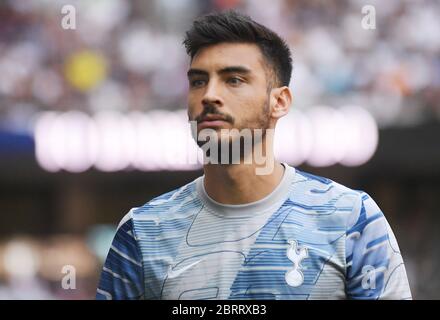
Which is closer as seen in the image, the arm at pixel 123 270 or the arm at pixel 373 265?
the arm at pixel 373 265

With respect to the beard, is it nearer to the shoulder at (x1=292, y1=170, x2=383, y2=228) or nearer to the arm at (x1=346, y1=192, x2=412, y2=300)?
the shoulder at (x1=292, y1=170, x2=383, y2=228)

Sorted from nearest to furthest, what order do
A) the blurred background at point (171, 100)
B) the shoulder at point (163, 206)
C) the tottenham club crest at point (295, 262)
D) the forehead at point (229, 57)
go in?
the tottenham club crest at point (295, 262), the forehead at point (229, 57), the shoulder at point (163, 206), the blurred background at point (171, 100)

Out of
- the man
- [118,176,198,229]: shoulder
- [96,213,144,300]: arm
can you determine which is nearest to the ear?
the man

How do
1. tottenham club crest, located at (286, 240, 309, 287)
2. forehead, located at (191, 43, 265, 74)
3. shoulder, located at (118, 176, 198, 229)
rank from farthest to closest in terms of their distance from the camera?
1. shoulder, located at (118, 176, 198, 229)
2. forehead, located at (191, 43, 265, 74)
3. tottenham club crest, located at (286, 240, 309, 287)

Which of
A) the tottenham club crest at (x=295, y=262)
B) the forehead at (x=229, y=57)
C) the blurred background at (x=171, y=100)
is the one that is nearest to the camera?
the tottenham club crest at (x=295, y=262)

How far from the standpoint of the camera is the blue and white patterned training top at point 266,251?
8.84ft

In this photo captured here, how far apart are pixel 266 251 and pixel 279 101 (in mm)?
502

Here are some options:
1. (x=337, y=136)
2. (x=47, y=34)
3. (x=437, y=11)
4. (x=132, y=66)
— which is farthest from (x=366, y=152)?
(x=47, y=34)

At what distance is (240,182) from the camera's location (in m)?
2.87

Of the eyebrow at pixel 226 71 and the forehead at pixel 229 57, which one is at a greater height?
the forehead at pixel 229 57

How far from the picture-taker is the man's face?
2742mm

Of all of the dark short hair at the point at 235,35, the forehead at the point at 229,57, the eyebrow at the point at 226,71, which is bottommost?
the eyebrow at the point at 226,71

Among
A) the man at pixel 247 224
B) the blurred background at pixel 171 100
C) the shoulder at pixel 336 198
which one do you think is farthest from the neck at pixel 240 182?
the blurred background at pixel 171 100

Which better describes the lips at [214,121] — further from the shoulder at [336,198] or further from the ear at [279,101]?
the shoulder at [336,198]
